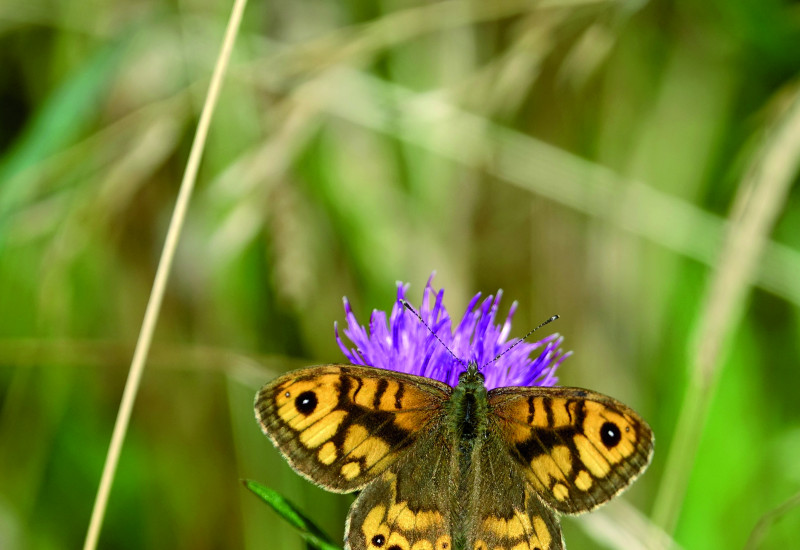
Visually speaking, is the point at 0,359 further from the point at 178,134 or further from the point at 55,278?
the point at 178,134

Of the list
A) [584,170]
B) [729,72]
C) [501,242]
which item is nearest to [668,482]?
[584,170]

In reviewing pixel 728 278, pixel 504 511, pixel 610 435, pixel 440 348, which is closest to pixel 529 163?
pixel 728 278

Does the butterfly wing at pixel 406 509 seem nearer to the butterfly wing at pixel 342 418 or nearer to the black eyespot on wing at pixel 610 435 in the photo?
→ the butterfly wing at pixel 342 418

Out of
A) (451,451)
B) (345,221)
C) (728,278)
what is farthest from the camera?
(345,221)

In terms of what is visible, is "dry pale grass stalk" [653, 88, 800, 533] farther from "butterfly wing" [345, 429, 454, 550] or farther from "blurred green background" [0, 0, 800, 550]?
"butterfly wing" [345, 429, 454, 550]

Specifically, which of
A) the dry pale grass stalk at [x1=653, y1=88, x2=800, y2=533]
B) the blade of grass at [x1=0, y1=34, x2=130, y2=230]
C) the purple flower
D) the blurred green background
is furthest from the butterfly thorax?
the blade of grass at [x1=0, y1=34, x2=130, y2=230]

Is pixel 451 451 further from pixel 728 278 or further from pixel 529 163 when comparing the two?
pixel 529 163
